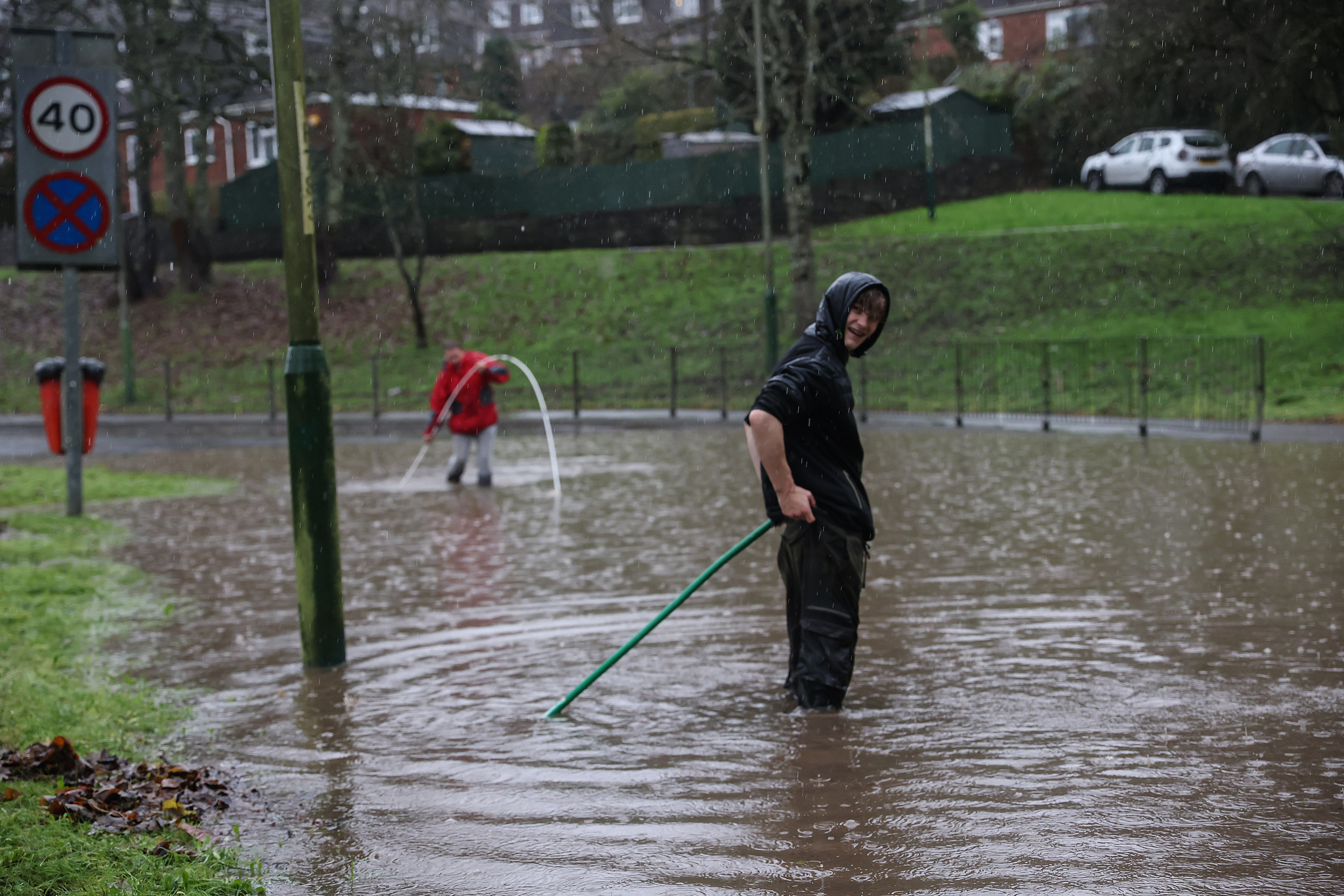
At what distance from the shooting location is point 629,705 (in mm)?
6438

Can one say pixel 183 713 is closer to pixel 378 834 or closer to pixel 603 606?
pixel 378 834

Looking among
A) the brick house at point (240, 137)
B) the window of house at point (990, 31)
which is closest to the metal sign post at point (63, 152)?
the brick house at point (240, 137)

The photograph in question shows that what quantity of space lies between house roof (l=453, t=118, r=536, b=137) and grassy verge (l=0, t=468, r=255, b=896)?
124ft

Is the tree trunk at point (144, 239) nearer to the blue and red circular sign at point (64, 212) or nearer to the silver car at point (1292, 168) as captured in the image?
the silver car at point (1292, 168)

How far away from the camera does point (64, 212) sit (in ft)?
40.2

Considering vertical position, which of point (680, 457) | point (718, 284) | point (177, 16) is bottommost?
point (680, 457)

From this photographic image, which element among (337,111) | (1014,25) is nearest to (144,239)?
(337,111)

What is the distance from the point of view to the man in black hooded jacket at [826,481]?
19.3ft

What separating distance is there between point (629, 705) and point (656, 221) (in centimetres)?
3521

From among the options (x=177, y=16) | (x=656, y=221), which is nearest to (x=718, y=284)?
(x=656, y=221)

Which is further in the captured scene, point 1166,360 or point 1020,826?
point 1166,360

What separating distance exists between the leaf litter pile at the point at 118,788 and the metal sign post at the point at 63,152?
7.91 m

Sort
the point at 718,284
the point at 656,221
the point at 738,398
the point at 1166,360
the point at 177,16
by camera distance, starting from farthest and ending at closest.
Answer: the point at 177,16 → the point at 656,221 → the point at 718,284 → the point at 738,398 → the point at 1166,360

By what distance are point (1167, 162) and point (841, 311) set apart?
112 feet
